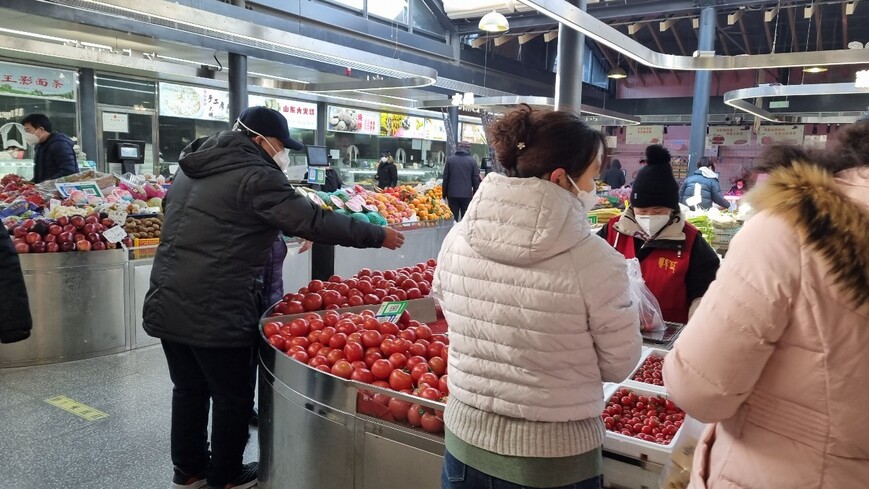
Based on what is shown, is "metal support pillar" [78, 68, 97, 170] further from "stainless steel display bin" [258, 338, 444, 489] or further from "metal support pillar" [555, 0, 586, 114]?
"stainless steel display bin" [258, 338, 444, 489]

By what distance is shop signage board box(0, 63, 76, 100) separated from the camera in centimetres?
980

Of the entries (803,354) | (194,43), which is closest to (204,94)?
(194,43)

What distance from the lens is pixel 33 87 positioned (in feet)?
33.5

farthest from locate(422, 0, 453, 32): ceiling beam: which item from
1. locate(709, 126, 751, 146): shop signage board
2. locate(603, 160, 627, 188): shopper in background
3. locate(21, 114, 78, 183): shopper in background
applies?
locate(709, 126, 751, 146): shop signage board

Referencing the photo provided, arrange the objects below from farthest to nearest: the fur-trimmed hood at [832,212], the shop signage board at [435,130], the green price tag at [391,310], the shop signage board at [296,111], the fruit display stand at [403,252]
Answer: the shop signage board at [435,130]
the shop signage board at [296,111]
the fruit display stand at [403,252]
the green price tag at [391,310]
the fur-trimmed hood at [832,212]

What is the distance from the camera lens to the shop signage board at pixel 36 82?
980 cm

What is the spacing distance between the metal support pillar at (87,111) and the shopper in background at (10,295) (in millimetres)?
9502

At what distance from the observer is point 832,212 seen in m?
1.13

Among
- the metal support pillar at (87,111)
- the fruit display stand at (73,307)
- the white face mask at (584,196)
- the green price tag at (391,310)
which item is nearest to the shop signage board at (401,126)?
the metal support pillar at (87,111)

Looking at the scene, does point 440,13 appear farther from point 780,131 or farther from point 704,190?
point 780,131

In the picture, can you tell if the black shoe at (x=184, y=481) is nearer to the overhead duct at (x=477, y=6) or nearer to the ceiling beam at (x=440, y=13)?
the overhead duct at (x=477, y=6)

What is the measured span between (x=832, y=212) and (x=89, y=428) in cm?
413

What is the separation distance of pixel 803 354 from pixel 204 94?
1301 centimetres

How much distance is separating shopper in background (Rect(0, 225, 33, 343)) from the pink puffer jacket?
246 cm
